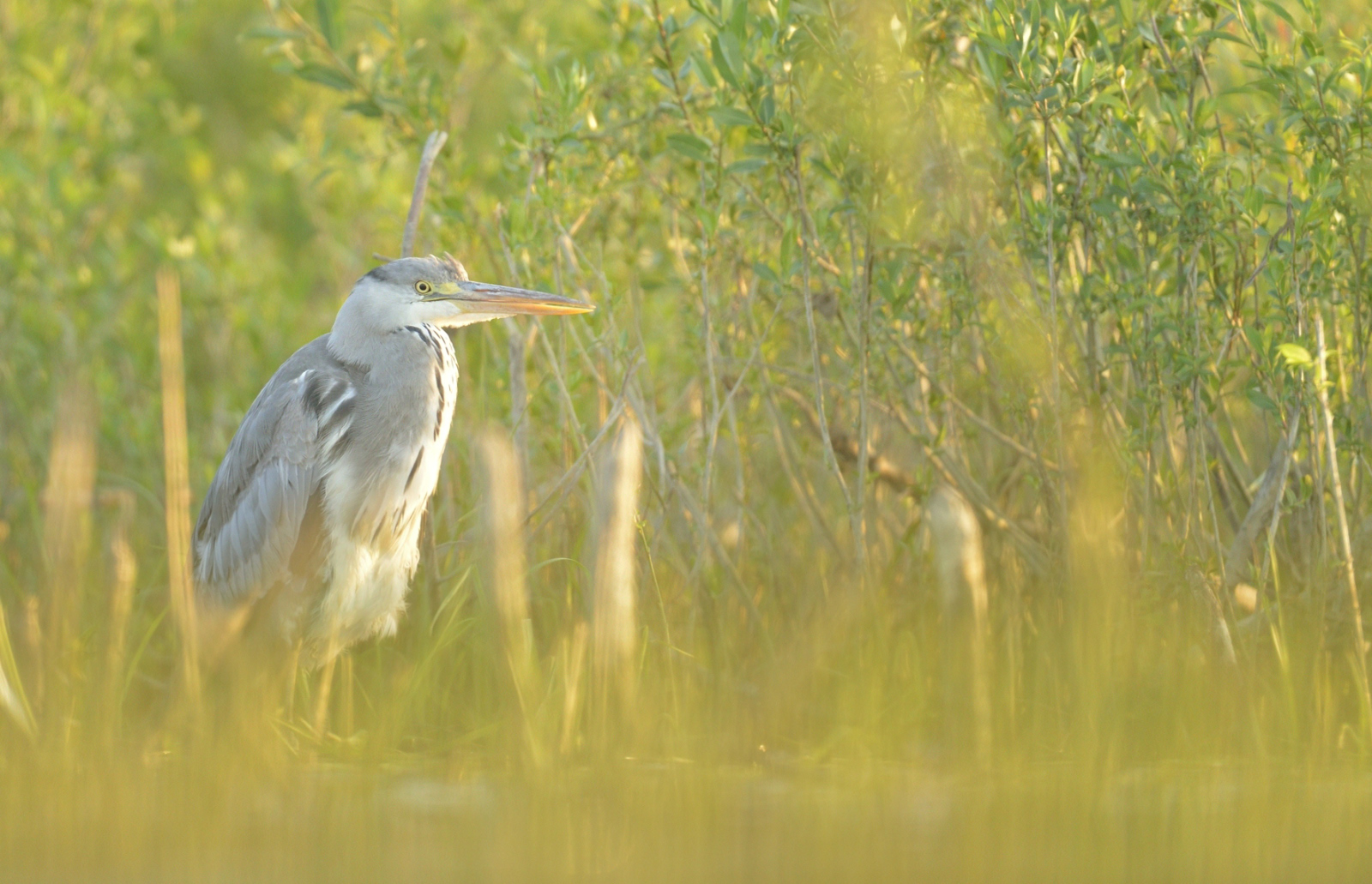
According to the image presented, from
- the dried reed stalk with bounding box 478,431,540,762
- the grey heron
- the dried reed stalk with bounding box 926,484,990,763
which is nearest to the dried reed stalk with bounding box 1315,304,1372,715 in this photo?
the dried reed stalk with bounding box 926,484,990,763

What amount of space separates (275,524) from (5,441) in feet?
8.66

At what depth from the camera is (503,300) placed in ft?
13.2

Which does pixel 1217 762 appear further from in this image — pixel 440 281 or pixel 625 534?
pixel 440 281

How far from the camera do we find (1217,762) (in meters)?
3.31

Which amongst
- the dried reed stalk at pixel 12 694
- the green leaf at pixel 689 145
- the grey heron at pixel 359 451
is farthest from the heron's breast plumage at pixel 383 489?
the green leaf at pixel 689 145

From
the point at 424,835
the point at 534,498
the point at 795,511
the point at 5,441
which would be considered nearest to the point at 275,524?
the point at 534,498

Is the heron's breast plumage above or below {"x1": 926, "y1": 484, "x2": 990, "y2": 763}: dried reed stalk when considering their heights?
above

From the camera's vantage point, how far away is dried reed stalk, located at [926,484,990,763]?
2.93 meters

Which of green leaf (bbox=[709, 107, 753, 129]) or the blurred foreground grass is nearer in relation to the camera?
the blurred foreground grass

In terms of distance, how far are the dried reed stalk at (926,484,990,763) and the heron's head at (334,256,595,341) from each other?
64.9 inches

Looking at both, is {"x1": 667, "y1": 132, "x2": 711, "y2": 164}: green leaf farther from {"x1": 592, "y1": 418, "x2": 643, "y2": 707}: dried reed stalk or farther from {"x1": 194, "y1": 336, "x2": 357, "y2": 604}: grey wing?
{"x1": 194, "y1": 336, "x2": 357, "y2": 604}: grey wing

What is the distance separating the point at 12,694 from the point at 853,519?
92.8 inches

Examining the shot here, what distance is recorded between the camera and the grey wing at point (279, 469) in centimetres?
412

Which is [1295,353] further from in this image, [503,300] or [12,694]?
[12,694]
